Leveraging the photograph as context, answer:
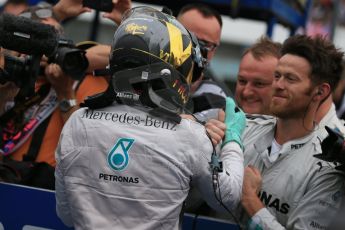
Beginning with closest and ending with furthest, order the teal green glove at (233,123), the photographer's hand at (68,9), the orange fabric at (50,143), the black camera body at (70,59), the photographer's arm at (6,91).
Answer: the teal green glove at (233,123) < the black camera body at (70,59) < the photographer's arm at (6,91) < the orange fabric at (50,143) < the photographer's hand at (68,9)

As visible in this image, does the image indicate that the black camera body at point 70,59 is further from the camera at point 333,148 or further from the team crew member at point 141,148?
the camera at point 333,148

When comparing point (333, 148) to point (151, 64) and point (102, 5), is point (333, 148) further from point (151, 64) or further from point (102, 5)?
point (102, 5)

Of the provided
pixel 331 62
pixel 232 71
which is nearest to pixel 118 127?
pixel 331 62

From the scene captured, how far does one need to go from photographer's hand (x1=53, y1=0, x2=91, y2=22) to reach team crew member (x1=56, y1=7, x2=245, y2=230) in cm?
128

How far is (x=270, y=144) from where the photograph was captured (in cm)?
302

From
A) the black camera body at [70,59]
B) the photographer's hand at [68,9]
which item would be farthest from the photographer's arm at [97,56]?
the black camera body at [70,59]

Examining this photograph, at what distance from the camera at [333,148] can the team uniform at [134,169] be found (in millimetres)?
354

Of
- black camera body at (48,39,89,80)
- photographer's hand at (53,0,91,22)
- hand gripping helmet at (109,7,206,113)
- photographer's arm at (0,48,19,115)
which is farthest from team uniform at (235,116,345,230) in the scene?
photographer's hand at (53,0,91,22)

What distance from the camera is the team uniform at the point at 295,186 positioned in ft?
8.75

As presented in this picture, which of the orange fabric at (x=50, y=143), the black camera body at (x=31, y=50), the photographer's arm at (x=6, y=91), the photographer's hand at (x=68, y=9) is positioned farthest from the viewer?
the photographer's hand at (x=68, y=9)

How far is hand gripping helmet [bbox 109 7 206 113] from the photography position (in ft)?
7.98

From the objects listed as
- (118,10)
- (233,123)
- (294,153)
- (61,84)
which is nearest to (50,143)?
(61,84)

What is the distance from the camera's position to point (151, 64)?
7.97ft

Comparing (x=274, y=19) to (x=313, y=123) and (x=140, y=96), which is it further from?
(x=140, y=96)
